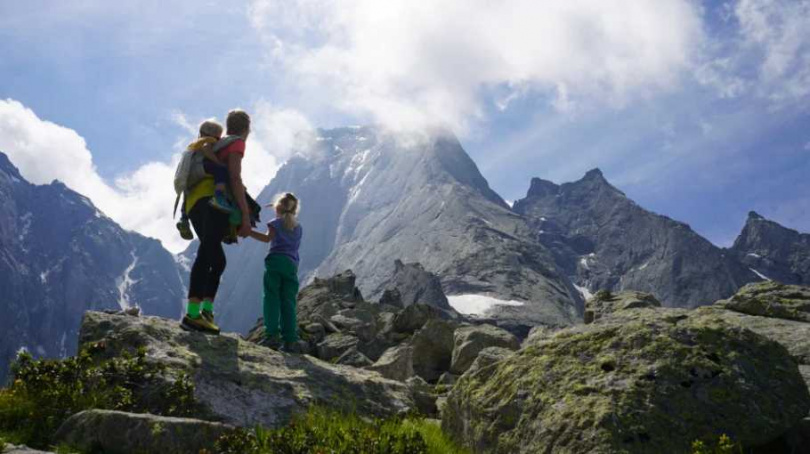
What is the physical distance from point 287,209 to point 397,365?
851 centimetres

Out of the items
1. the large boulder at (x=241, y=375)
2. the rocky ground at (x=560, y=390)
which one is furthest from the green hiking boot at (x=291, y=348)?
the rocky ground at (x=560, y=390)

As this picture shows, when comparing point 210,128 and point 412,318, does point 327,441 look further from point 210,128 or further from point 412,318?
point 412,318

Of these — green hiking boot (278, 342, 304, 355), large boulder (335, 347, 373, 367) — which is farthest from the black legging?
large boulder (335, 347, 373, 367)

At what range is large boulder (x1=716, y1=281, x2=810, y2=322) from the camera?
1111 centimetres

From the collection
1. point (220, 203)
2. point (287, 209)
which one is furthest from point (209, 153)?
point (287, 209)

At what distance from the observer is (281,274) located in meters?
11.2

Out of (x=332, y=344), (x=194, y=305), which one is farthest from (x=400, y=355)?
(x=194, y=305)

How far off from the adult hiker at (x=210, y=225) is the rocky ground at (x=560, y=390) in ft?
1.90

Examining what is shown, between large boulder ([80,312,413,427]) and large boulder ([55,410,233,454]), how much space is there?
1.24 m

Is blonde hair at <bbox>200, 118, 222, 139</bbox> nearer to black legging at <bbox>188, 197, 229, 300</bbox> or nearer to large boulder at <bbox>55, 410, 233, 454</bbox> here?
black legging at <bbox>188, 197, 229, 300</bbox>

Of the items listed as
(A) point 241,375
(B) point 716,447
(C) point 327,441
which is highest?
(A) point 241,375

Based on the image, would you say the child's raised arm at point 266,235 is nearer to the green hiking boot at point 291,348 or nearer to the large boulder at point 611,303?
the green hiking boot at point 291,348

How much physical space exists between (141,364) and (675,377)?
6.08 m

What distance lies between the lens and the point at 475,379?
23.7 feet
